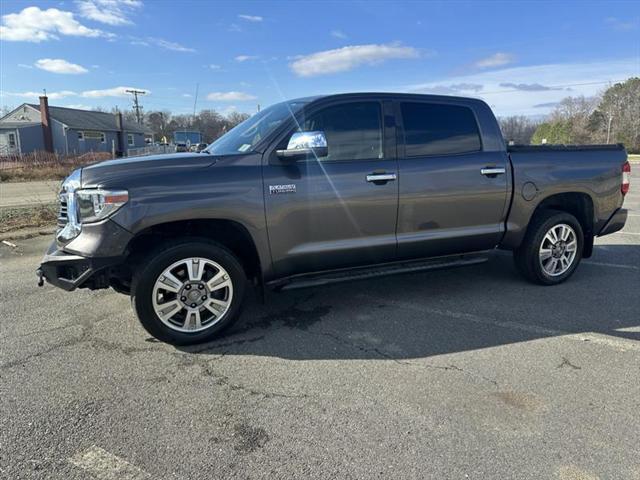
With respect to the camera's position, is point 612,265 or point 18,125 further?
point 18,125

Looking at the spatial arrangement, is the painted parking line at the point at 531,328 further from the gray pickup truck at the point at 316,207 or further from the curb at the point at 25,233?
the curb at the point at 25,233

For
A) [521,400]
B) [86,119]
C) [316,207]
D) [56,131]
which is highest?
[86,119]

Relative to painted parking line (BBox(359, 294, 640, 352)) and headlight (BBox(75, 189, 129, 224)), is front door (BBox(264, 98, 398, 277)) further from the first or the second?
headlight (BBox(75, 189, 129, 224))

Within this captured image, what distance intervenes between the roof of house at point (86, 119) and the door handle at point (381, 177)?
53.8 m

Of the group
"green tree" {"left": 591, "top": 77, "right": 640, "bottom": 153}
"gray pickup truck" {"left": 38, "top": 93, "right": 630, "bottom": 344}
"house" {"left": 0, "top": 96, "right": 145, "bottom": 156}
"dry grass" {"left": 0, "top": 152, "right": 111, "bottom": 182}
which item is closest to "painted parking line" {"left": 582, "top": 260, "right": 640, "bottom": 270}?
"gray pickup truck" {"left": 38, "top": 93, "right": 630, "bottom": 344}

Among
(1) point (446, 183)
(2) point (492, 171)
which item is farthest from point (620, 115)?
(1) point (446, 183)

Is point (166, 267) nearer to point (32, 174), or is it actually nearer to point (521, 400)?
point (521, 400)

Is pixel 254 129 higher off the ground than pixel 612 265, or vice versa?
pixel 254 129

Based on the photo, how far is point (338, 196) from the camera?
3.95 metres

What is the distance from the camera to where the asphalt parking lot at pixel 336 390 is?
7.79ft

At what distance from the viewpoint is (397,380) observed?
315cm

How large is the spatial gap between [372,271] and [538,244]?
1.97 m

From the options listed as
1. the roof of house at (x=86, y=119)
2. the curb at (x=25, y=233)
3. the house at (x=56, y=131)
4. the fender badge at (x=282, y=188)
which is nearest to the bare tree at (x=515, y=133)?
the fender badge at (x=282, y=188)

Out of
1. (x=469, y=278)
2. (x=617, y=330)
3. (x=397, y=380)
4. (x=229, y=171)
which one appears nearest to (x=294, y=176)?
(x=229, y=171)
